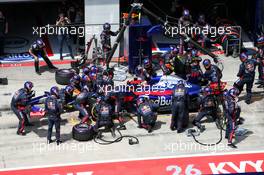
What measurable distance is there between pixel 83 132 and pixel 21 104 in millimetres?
2118

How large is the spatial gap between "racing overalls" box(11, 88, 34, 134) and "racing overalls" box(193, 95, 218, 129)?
5.25 meters

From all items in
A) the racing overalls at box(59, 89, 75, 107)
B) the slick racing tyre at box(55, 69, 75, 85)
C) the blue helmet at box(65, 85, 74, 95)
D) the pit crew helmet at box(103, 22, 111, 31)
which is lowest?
the racing overalls at box(59, 89, 75, 107)

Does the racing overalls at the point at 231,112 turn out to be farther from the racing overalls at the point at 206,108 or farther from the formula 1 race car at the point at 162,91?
the formula 1 race car at the point at 162,91

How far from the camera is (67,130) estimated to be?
19.5 meters

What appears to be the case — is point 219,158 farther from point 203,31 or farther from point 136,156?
point 203,31

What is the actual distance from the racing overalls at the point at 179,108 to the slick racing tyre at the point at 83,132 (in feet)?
8.39

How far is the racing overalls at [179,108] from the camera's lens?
18.8 meters

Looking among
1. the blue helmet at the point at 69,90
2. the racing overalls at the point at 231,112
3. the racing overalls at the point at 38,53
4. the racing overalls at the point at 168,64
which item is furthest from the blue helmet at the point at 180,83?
the racing overalls at the point at 38,53

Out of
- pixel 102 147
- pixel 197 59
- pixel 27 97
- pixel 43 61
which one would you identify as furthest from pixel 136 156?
pixel 43 61

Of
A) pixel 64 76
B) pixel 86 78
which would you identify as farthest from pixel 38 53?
pixel 86 78

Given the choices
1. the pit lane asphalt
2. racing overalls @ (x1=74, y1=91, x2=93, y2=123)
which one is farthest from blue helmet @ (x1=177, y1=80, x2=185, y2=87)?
racing overalls @ (x1=74, y1=91, x2=93, y2=123)

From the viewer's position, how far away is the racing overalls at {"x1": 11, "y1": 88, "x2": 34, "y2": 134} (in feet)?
61.8

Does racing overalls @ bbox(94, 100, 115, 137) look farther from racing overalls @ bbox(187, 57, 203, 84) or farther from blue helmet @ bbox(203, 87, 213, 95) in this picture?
racing overalls @ bbox(187, 57, 203, 84)

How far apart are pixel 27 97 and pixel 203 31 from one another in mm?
9774
